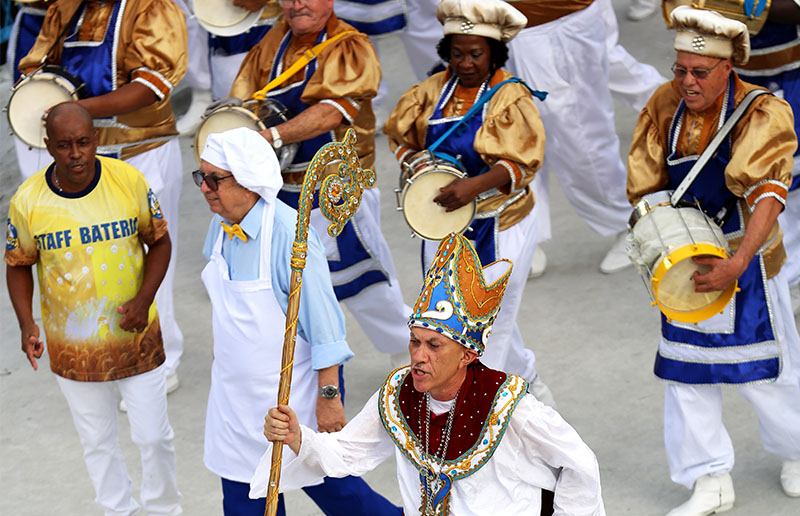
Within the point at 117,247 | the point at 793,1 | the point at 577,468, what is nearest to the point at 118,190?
the point at 117,247

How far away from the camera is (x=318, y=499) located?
4.92 meters

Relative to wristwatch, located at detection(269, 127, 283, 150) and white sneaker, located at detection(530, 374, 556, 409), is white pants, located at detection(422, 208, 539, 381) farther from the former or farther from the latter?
wristwatch, located at detection(269, 127, 283, 150)

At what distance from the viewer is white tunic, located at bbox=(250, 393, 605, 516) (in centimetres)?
387

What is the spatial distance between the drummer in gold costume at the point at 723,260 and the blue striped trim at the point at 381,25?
10.3 feet

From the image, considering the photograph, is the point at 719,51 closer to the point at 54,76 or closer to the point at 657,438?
the point at 657,438

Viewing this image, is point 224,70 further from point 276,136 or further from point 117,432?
point 117,432

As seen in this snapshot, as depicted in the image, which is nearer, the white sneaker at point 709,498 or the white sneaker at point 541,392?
the white sneaker at point 709,498

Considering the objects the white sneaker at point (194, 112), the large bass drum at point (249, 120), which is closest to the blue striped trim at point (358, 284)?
the large bass drum at point (249, 120)

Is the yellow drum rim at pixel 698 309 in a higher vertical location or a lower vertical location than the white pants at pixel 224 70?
higher

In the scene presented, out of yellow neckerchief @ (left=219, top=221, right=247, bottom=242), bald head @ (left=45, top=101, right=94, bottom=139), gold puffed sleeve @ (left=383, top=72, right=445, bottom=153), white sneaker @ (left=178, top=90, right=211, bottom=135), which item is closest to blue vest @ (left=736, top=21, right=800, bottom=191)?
gold puffed sleeve @ (left=383, top=72, right=445, bottom=153)

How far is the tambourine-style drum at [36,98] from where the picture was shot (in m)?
6.12

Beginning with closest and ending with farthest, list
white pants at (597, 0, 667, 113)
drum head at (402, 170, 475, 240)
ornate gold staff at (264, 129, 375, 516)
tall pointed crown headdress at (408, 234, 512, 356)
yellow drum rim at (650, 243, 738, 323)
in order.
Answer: tall pointed crown headdress at (408, 234, 512, 356)
ornate gold staff at (264, 129, 375, 516)
yellow drum rim at (650, 243, 738, 323)
drum head at (402, 170, 475, 240)
white pants at (597, 0, 667, 113)

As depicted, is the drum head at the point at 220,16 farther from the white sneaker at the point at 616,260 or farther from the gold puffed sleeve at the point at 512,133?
the white sneaker at the point at 616,260

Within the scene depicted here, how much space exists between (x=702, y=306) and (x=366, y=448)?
1.61 meters
